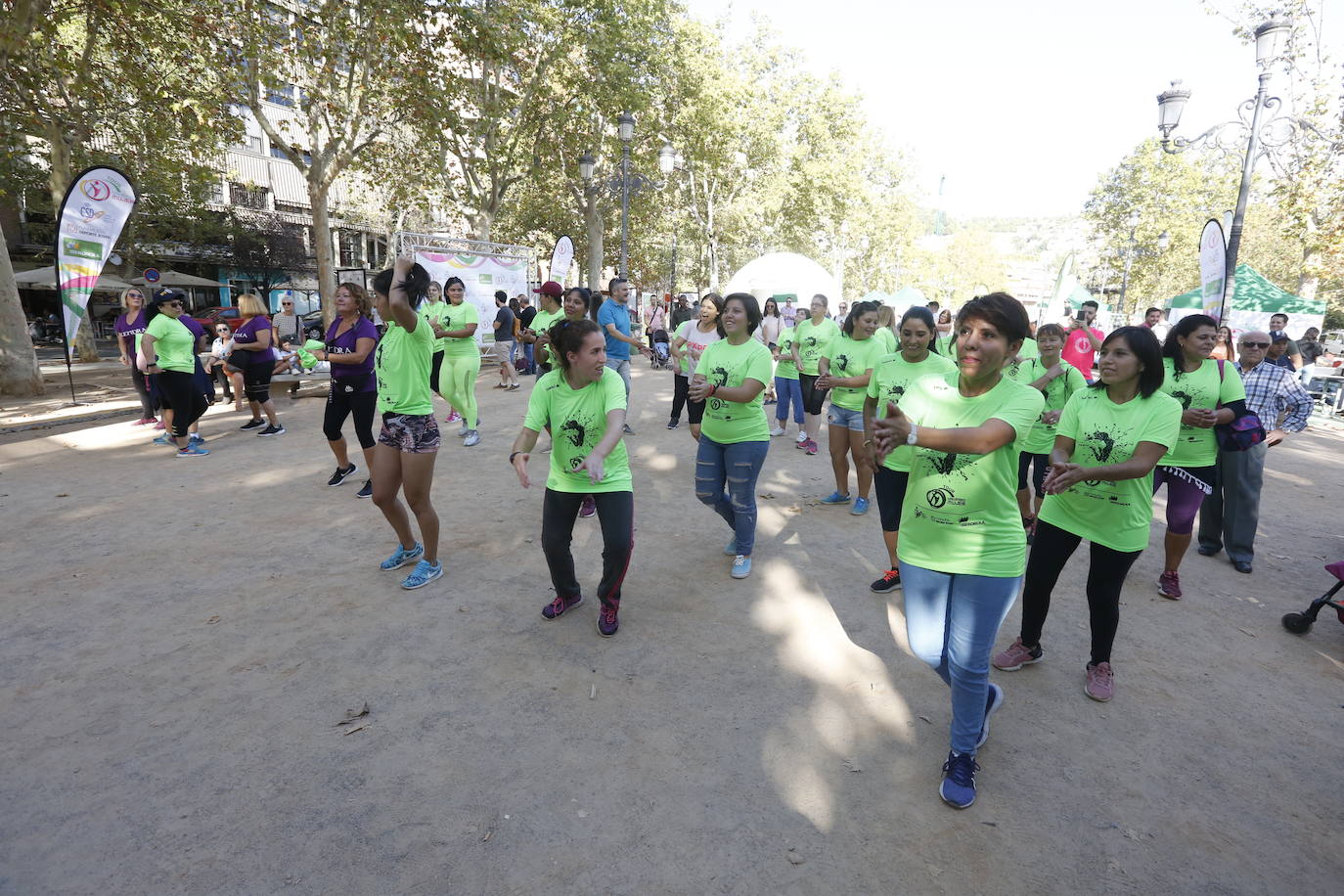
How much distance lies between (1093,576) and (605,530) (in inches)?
96.7

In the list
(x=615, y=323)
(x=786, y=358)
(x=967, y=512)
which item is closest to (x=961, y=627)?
(x=967, y=512)

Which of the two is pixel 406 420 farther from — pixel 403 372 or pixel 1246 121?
pixel 1246 121

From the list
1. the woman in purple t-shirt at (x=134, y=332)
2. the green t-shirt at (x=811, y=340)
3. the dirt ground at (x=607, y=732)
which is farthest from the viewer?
the woman in purple t-shirt at (x=134, y=332)

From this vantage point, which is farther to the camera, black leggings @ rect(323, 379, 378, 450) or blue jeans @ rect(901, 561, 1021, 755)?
black leggings @ rect(323, 379, 378, 450)

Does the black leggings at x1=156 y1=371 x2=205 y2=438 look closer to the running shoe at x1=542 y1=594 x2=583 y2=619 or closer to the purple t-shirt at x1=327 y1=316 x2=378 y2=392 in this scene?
the purple t-shirt at x1=327 y1=316 x2=378 y2=392

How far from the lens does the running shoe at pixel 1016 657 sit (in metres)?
3.57

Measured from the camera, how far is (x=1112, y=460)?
10.5ft

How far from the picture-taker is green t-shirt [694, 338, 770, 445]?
436 cm

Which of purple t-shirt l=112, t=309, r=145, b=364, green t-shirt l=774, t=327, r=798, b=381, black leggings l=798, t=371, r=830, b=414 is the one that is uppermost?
purple t-shirt l=112, t=309, r=145, b=364

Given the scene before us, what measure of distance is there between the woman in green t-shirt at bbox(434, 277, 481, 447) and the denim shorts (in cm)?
401

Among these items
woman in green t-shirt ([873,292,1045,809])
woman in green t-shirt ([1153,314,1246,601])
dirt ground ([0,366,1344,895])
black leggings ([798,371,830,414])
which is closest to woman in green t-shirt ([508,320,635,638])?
dirt ground ([0,366,1344,895])

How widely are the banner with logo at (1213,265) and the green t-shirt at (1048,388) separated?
17.5 ft

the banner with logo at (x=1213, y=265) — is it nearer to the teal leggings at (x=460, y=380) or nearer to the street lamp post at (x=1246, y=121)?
the street lamp post at (x=1246, y=121)

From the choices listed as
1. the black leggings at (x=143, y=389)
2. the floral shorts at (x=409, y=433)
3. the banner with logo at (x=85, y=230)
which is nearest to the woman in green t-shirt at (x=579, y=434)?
the floral shorts at (x=409, y=433)
